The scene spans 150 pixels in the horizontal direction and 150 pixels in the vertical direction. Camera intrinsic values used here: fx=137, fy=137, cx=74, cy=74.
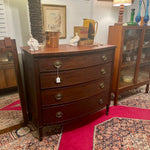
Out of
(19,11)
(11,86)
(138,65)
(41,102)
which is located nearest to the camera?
(41,102)

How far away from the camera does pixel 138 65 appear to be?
7.63ft

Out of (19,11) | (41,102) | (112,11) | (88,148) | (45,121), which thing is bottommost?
(88,148)

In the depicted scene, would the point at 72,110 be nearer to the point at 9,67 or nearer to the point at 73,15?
the point at 9,67

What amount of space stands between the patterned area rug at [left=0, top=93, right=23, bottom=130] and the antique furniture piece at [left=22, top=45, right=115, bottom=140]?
0.51 feet

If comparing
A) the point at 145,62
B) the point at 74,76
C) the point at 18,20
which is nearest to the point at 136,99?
the point at 145,62

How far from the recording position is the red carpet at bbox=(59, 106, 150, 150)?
1514mm

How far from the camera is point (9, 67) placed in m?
1.52

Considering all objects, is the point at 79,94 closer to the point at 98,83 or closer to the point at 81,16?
the point at 98,83

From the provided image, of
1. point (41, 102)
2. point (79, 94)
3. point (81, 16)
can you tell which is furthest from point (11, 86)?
point (81, 16)

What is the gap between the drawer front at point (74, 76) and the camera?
1320mm

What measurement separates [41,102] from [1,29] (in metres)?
0.86

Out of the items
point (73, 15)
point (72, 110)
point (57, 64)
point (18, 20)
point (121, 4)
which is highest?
point (121, 4)

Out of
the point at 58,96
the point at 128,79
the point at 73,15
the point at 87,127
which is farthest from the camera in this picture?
the point at 128,79

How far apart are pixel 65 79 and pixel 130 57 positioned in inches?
56.1
